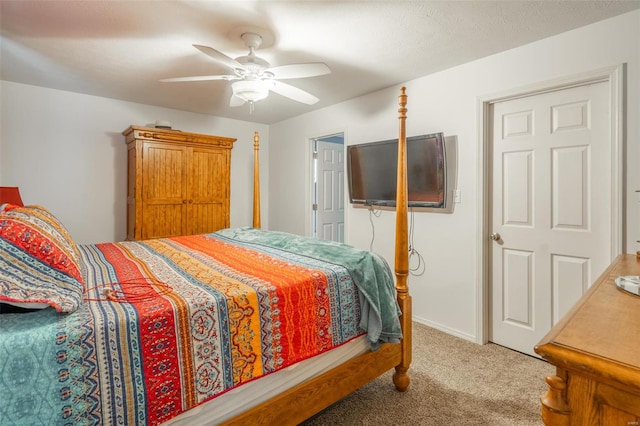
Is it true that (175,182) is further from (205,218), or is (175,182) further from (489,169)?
(489,169)

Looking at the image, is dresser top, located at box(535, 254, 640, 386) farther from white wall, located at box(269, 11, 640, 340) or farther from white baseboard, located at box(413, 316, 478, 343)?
white baseboard, located at box(413, 316, 478, 343)

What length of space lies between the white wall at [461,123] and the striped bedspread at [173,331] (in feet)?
4.28

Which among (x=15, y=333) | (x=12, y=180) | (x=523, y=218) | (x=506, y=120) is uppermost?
(x=506, y=120)

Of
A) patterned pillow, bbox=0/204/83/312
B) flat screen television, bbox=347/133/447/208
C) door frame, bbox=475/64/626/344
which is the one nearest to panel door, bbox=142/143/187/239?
flat screen television, bbox=347/133/447/208

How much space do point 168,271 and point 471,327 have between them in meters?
2.50

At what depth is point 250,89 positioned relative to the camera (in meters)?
2.28

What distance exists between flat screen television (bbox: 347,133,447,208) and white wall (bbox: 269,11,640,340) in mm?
161

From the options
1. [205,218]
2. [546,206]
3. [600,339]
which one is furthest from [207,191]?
[600,339]

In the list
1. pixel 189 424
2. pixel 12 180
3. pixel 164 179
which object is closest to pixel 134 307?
pixel 189 424

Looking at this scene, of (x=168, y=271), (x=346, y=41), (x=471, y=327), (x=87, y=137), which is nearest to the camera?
(x=168, y=271)

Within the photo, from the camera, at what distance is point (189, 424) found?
4.00 ft

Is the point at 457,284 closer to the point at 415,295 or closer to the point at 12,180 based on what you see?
the point at 415,295

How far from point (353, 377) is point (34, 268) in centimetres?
156

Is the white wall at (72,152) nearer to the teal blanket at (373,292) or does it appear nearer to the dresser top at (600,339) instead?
the teal blanket at (373,292)
